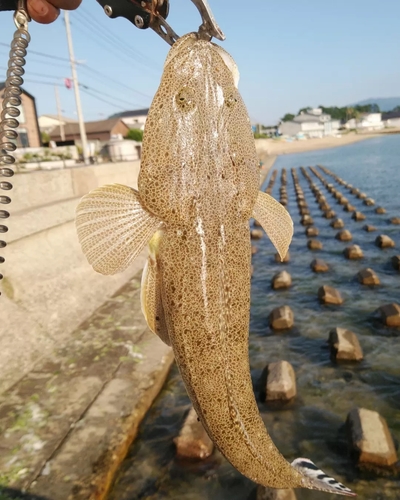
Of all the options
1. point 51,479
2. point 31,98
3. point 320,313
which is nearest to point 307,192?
point 320,313

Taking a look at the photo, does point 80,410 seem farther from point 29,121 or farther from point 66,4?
point 29,121

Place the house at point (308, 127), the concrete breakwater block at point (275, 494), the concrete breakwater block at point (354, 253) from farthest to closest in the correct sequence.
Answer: the house at point (308, 127) < the concrete breakwater block at point (354, 253) < the concrete breakwater block at point (275, 494)

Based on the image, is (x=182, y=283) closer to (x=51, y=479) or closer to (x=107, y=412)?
(x=51, y=479)

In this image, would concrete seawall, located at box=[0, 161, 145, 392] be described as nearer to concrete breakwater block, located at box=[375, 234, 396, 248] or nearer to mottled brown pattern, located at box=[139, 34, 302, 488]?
mottled brown pattern, located at box=[139, 34, 302, 488]

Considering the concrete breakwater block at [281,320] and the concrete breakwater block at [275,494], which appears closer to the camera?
the concrete breakwater block at [275,494]

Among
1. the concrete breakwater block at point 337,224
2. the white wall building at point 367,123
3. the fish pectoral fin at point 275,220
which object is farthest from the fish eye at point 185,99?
the white wall building at point 367,123

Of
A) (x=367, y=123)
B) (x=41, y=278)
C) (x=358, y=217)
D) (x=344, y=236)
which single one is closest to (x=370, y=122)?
(x=367, y=123)

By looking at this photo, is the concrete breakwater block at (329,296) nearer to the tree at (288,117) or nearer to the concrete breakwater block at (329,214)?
the concrete breakwater block at (329,214)
